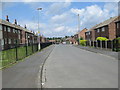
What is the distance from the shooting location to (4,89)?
19.7 ft

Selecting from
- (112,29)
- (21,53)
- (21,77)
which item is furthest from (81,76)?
(112,29)

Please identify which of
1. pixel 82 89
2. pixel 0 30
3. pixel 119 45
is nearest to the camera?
pixel 82 89

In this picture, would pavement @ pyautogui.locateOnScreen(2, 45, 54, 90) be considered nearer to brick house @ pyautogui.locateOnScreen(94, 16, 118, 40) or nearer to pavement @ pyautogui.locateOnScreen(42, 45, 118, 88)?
pavement @ pyautogui.locateOnScreen(42, 45, 118, 88)

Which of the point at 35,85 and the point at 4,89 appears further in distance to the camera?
the point at 35,85

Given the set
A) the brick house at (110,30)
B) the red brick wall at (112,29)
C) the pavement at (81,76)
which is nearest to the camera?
the pavement at (81,76)

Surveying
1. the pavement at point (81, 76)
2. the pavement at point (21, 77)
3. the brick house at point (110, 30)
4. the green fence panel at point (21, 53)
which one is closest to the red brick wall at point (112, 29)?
the brick house at point (110, 30)

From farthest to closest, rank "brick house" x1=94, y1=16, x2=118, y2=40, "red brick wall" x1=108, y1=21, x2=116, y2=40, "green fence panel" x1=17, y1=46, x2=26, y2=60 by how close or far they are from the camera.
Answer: "brick house" x1=94, y1=16, x2=118, y2=40 < "red brick wall" x1=108, y1=21, x2=116, y2=40 < "green fence panel" x1=17, y1=46, x2=26, y2=60

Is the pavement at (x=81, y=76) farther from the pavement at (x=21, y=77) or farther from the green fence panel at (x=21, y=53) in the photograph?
the green fence panel at (x=21, y=53)

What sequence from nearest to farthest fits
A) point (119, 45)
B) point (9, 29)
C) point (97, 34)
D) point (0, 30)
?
point (119, 45) < point (0, 30) < point (9, 29) < point (97, 34)

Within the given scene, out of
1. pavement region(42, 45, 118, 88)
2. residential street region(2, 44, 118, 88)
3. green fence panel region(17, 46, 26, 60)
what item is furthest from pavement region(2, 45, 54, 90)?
green fence panel region(17, 46, 26, 60)

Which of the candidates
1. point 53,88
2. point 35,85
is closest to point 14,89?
point 35,85

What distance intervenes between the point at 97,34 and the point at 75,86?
5378cm

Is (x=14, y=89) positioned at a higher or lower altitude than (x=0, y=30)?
lower

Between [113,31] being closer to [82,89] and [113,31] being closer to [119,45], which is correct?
[119,45]
